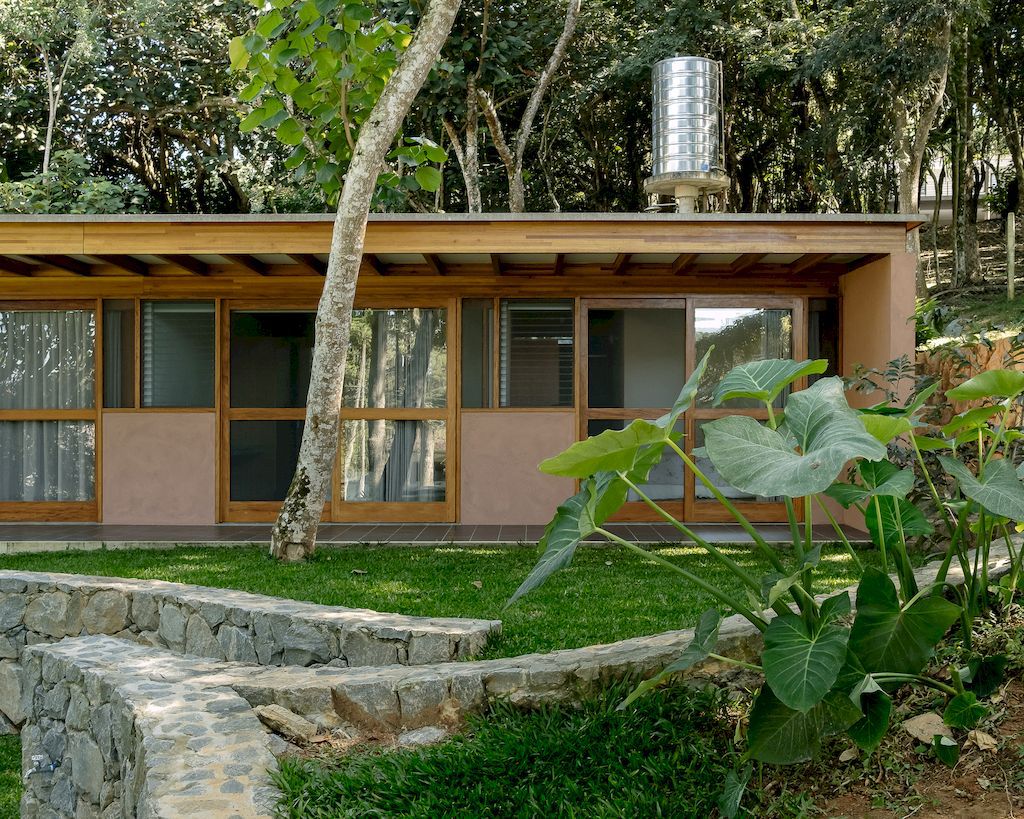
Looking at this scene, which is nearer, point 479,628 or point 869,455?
point 869,455

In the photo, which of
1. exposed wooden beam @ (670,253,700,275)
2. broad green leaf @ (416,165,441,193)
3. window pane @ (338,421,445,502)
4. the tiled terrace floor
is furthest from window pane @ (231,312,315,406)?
exposed wooden beam @ (670,253,700,275)

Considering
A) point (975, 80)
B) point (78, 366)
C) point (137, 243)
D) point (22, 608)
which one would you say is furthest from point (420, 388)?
point (975, 80)

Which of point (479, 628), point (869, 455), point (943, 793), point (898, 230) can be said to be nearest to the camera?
point (869, 455)

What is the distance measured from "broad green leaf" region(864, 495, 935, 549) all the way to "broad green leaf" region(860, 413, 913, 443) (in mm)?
290

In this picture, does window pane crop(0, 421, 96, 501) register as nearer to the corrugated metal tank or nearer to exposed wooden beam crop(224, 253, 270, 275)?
exposed wooden beam crop(224, 253, 270, 275)

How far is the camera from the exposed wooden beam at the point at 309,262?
7802mm

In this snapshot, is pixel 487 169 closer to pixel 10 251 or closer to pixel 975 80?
pixel 975 80

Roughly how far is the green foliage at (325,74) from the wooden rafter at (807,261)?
321cm

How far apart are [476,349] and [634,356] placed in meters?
1.50

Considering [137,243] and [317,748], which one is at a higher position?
[137,243]

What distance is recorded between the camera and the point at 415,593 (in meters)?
5.32

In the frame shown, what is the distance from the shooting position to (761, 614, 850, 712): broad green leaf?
6.60 ft

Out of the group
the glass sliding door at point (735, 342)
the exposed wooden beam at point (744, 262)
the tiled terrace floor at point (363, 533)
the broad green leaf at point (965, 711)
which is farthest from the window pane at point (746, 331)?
the broad green leaf at point (965, 711)

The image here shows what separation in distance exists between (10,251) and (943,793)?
744cm
